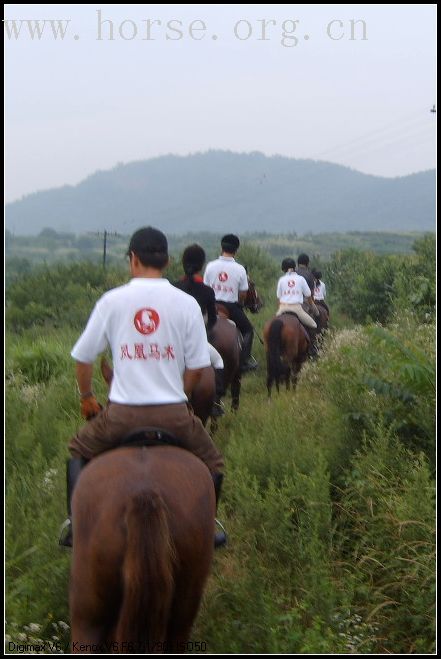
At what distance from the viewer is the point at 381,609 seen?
5.84 metres

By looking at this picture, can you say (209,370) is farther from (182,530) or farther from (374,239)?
(374,239)

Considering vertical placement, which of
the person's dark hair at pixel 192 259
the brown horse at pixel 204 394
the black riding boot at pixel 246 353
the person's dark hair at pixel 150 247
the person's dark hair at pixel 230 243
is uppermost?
the person's dark hair at pixel 230 243

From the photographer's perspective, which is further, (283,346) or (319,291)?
(319,291)

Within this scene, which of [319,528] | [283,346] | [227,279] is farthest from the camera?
[283,346]

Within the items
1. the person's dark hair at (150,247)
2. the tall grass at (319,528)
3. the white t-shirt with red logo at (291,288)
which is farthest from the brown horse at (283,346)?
the person's dark hair at (150,247)

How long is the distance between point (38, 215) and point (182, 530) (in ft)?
626

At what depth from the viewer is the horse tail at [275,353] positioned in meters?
15.6

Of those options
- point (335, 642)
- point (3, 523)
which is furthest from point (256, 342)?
point (335, 642)

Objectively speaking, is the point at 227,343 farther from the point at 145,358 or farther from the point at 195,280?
the point at 145,358

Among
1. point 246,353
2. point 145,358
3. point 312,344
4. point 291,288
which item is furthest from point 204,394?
point 312,344

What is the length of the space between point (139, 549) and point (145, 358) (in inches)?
47.2

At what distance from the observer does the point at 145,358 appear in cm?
513

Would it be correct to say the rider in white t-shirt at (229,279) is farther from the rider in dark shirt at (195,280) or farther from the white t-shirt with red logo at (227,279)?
the rider in dark shirt at (195,280)

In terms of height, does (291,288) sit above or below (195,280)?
above
